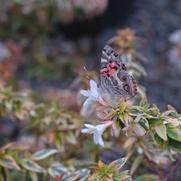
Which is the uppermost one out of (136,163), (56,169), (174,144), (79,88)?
(79,88)

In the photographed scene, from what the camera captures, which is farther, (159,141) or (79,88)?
(79,88)

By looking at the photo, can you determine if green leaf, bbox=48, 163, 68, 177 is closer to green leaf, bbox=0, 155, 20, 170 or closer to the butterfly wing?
green leaf, bbox=0, 155, 20, 170

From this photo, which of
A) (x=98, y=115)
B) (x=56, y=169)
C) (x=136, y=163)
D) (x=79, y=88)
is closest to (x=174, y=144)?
(x=98, y=115)

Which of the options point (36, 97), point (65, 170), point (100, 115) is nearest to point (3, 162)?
point (65, 170)

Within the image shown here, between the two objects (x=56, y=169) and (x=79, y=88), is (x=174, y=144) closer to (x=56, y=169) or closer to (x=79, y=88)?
(x=56, y=169)

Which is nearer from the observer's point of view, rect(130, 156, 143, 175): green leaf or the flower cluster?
the flower cluster

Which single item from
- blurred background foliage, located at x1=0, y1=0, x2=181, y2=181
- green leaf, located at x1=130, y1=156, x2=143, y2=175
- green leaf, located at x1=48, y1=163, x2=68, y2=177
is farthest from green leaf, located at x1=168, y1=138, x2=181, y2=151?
green leaf, located at x1=48, y1=163, x2=68, y2=177
